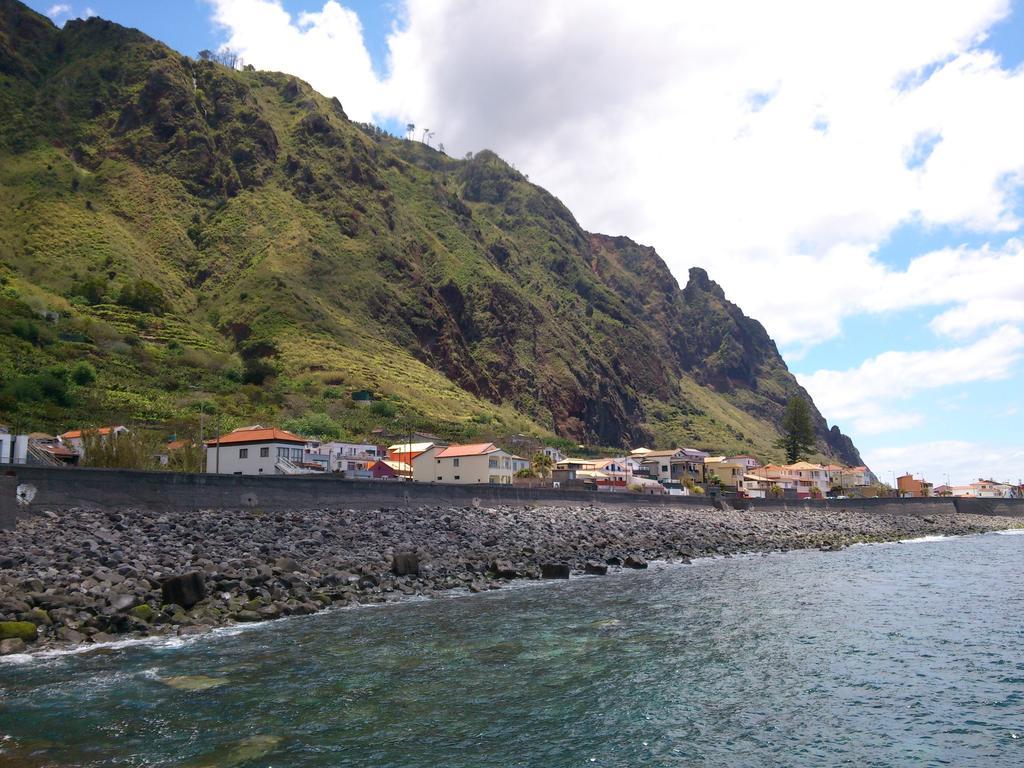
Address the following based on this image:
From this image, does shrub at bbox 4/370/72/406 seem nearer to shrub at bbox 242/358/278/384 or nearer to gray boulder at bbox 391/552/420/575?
shrub at bbox 242/358/278/384

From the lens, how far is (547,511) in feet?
206

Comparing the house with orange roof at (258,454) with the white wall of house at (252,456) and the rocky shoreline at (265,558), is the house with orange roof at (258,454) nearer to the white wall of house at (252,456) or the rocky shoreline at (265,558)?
the white wall of house at (252,456)

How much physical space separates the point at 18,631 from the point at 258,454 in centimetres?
4892

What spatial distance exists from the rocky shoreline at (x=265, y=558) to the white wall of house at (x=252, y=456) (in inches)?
911

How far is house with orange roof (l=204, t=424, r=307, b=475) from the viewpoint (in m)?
69.8

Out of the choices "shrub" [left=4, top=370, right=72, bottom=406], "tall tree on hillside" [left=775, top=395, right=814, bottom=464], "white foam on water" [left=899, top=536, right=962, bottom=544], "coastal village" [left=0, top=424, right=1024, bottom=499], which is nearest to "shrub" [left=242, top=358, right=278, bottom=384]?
"coastal village" [left=0, top=424, right=1024, bottom=499]

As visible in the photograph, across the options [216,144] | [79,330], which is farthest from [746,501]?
[216,144]

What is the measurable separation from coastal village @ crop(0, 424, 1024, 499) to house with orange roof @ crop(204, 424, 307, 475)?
92 mm

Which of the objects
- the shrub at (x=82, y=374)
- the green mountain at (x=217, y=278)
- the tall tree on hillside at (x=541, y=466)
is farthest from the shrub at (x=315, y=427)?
the tall tree on hillside at (x=541, y=466)

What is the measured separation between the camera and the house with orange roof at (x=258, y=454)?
6981 cm

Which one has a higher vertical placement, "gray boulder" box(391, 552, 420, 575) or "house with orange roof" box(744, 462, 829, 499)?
"house with orange roof" box(744, 462, 829, 499)

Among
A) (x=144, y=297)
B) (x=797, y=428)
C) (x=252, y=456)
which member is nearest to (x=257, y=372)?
(x=144, y=297)

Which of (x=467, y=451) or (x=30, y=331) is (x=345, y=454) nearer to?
(x=467, y=451)

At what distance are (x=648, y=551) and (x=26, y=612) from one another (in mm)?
41839
